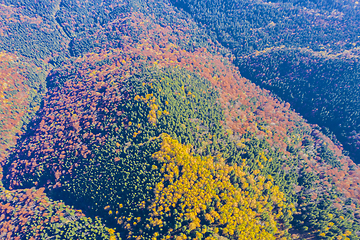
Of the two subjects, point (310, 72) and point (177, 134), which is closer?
point (177, 134)

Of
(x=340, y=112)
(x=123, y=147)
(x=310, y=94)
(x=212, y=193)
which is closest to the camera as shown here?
(x=212, y=193)

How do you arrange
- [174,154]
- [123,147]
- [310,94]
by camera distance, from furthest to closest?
1. [310,94]
2. [123,147]
3. [174,154]

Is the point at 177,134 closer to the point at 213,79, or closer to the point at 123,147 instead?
the point at 123,147

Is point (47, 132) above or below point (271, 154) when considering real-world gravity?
below

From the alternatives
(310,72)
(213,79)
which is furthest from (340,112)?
(213,79)

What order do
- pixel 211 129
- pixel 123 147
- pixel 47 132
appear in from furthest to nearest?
pixel 47 132 < pixel 211 129 < pixel 123 147

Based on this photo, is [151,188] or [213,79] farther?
[213,79]

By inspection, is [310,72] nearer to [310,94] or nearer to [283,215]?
[310,94]

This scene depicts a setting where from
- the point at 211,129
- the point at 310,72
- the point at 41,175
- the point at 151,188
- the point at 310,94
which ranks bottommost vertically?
the point at 41,175

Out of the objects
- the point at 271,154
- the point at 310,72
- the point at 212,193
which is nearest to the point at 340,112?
the point at 310,72
